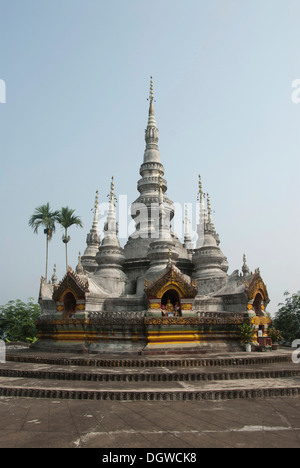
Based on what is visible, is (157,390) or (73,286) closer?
(157,390)

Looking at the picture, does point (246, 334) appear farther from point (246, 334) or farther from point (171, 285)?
point (171, 285)

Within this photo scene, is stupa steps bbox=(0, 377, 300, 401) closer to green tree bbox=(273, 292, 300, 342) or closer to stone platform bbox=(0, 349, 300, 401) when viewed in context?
stone platform bbox=(0, 349, 300, 401)

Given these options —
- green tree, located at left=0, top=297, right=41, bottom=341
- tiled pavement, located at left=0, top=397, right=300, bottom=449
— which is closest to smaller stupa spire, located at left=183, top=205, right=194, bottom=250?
green tree, located at left=0, top=297, right=41, bottom=341

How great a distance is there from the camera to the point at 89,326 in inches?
806

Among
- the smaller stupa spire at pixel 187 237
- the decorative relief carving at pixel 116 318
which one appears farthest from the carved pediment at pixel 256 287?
the smaller stupa spire at pixel 187 237

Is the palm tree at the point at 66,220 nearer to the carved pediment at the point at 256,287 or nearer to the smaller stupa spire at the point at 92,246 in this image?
the smaller stupa spire at the point at 92,246

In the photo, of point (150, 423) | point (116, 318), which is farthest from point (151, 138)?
point (150, 423)

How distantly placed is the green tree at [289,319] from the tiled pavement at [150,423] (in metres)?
27.3

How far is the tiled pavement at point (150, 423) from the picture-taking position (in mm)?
6641

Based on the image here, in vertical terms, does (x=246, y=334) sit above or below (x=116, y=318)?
below

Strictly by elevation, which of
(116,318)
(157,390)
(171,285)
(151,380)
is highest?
(171,285)

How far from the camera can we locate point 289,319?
3603cm

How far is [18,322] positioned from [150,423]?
32809 millimetres

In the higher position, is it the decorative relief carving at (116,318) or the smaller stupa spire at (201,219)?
the smaller stupa spire at (201,219)
